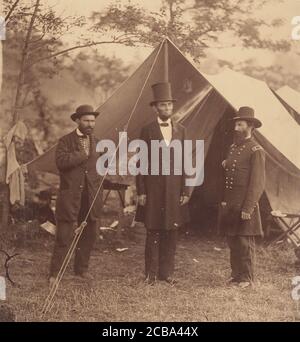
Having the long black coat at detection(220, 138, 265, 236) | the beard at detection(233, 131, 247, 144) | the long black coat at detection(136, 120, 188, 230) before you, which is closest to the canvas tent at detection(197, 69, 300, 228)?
the beard at detection(233, 131, 247, 144)

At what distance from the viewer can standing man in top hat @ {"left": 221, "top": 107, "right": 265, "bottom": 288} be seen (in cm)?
473

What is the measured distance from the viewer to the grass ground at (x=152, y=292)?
164 inches

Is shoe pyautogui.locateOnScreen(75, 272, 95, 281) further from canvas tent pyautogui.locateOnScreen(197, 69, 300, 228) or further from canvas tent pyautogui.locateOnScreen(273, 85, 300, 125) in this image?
canvas tent pyautogui.locateOnScreen(273, 85, 300, 125)

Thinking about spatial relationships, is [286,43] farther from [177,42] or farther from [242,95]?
[177,42]

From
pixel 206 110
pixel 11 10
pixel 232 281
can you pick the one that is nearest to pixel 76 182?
pixel 232 281

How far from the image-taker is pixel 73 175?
188 inches

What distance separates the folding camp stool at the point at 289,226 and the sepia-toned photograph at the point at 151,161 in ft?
0.10

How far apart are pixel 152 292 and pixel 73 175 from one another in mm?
1266

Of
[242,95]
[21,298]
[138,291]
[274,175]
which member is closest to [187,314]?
[138,291]

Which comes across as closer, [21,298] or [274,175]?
[21,298]
